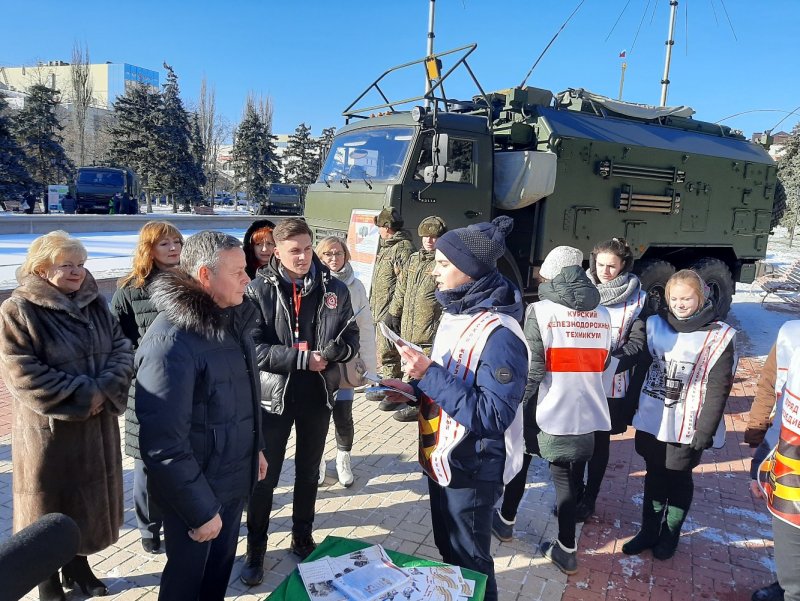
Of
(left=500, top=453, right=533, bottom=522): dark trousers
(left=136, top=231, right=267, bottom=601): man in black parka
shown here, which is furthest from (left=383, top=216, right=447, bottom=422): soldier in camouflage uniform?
(left=136, top=231, right=267, bottom=601): man in black parka

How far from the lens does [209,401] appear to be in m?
1.99

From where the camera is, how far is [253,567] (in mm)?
2852

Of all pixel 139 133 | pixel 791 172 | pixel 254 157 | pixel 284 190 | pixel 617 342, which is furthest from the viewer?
pixel 254 157

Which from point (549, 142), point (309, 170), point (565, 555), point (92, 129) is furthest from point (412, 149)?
point (92, 129)

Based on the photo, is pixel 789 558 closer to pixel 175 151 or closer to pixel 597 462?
pixel 597 462

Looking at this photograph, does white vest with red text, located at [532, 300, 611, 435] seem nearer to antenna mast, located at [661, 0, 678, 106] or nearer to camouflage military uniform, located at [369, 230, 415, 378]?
camouflage military uniform, located at [369, 230, 415, 378]

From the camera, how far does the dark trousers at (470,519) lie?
219 centimetres

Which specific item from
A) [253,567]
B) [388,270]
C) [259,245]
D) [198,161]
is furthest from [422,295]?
[198,161]

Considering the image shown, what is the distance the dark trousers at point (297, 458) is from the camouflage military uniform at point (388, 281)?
1.77 meters

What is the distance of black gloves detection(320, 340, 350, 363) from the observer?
2.77 m

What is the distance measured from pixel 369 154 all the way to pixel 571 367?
454cm

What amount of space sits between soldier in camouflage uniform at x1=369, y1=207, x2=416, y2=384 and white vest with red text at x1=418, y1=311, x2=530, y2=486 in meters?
2.39

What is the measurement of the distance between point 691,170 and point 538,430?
6.50m

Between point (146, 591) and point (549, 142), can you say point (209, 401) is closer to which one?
point (146, 591)
